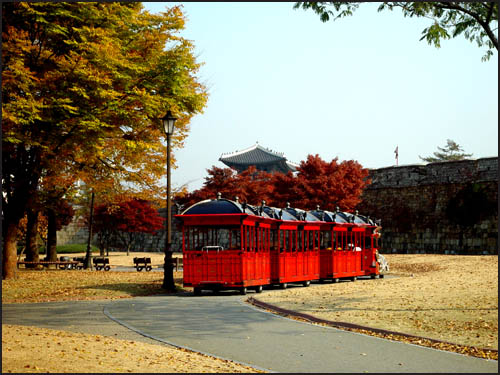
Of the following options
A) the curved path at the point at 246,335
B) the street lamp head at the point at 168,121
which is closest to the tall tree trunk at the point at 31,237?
the street lamp head at the point at 168,121

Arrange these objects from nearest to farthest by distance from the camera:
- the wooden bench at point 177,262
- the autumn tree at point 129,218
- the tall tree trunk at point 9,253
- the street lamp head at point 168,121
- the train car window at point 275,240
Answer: the street lamp head at point 168,121 → the train car window at point 275,240 → the tall tree trunk at point 9,253 → the wooden bench at point 177,262 → the autumn tree at point 129,218

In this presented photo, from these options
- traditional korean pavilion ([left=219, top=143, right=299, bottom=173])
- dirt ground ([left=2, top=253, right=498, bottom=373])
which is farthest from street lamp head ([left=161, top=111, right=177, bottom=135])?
traditional korean pavilion ([left=219, top=143, right=299, bottom=173])

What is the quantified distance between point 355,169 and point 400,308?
29.6 m

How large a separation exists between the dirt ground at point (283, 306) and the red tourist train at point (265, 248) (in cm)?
140

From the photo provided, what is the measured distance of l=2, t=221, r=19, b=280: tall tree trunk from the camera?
26625 millimetres

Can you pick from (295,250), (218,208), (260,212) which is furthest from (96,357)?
(295,250)

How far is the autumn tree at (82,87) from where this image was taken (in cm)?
2347

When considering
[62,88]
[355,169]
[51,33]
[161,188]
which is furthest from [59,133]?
[355,169]

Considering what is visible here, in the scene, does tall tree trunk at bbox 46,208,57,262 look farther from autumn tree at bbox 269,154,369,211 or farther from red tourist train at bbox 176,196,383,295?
red tourist train at bbox 176,196,383,295

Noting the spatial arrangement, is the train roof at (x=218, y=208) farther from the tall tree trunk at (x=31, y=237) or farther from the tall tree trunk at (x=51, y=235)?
the tall tree trunk at (x=51, y=235)

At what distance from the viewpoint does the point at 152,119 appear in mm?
27844

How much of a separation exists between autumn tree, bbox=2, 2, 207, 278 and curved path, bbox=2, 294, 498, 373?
346 inches

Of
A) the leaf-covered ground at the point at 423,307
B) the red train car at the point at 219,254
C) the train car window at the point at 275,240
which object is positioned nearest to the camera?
the leaf-covered ground at the point at 423,307

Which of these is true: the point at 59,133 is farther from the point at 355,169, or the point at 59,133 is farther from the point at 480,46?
the point at 355,169
